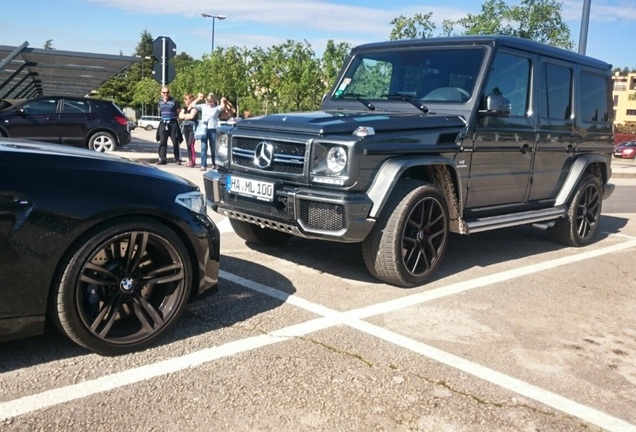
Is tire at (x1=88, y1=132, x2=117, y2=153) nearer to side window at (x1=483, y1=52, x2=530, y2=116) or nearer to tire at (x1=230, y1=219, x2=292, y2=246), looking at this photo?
tire at (x1=230, y1=219, x2=292, y2=246)

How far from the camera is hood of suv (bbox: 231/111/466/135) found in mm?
4656

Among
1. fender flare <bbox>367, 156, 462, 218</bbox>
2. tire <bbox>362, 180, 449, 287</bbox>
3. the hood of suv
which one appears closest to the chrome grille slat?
the hood of suv

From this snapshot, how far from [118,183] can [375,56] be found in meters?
3.73

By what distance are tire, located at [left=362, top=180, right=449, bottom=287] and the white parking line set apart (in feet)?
0.74

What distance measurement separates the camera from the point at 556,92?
6574 millimetres

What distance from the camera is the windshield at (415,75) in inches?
222

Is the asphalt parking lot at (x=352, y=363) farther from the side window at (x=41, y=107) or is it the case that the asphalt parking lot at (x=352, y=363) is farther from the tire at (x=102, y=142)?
the side window at (x=41, y=107)

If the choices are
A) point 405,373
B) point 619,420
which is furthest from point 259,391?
point 619,420

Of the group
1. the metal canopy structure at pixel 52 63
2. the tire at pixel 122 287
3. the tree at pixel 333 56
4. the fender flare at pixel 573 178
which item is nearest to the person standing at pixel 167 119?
the metal canopy structure at pixel 52 63

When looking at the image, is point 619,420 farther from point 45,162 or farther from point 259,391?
point 45,162

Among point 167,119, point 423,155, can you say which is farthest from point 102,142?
point 423,155

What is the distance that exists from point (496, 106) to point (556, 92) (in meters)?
1.65

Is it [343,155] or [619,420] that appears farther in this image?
[343,155]

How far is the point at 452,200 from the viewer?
209 inches
